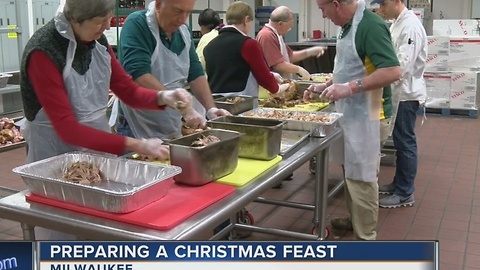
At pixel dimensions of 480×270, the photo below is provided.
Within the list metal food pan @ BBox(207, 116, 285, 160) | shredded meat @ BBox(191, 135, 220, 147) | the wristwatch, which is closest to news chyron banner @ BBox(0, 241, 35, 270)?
shredded meat @ BBox(191, 135, 220, 147)

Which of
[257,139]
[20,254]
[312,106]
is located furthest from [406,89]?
[20,254]

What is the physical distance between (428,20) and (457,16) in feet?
1.71

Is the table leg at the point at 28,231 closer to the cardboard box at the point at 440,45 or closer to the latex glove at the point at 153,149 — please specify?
the latex glove at the point at 153,149

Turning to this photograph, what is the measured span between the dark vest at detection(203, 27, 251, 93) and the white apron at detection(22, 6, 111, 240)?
1.30 meters

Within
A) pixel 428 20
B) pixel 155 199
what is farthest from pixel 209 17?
pixel 428 20

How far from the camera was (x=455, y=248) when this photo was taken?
3.07 metres

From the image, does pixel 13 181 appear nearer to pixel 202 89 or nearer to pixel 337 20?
pixel 202 89

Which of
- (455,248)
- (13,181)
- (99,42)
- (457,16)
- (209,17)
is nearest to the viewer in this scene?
(99,42)

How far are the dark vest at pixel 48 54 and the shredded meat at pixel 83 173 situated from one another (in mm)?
294

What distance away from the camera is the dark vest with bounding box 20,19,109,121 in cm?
170

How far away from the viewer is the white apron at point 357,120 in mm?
2596

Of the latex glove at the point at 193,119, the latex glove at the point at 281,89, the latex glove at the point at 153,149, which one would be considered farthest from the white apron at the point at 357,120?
the latex glove at the point at 153,149

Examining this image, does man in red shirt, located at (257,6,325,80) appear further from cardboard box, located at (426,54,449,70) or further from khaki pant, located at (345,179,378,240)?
cardboard box, located at (426,54,449,70)

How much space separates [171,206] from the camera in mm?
1528
